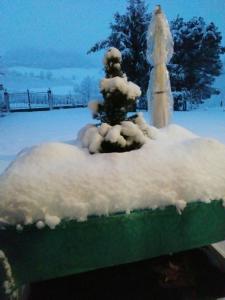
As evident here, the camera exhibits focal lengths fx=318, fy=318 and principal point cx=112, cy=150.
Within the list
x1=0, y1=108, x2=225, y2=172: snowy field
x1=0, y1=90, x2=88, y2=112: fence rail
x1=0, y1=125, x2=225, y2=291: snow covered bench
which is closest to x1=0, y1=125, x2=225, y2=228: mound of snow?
x1=0, y1=125, x2=225, y2=291: snow covered bench

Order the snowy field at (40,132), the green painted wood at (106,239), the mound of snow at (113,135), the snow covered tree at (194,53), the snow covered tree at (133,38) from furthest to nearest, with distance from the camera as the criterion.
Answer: the snow covered tree at (194,53) < the snow covered tree at (133,38) < the snowy field at (40,132) < the mound of snow at (113,135) < the green painted wood at (106,239)

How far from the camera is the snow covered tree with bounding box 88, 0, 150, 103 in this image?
12.3 m

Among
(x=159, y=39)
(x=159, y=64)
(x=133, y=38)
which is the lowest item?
(x=159, y=64)

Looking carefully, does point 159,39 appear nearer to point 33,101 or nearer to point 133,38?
point 133,38

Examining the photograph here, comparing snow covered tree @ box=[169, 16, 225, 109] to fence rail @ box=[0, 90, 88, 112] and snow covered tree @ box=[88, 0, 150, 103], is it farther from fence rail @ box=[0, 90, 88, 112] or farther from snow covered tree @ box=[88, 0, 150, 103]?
fence rail @ box=[0, 90, 88, 112]

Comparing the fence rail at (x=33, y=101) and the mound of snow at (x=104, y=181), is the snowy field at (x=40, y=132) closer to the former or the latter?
the mound of snow at (x=104, y=181)

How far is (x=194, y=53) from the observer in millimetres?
12641

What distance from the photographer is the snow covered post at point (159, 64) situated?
4.16 m

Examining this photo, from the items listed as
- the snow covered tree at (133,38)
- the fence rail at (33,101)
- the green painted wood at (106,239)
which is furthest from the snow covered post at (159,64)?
the fence rail at (33,101)

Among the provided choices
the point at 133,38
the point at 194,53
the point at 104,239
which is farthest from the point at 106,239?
the point at 194,53

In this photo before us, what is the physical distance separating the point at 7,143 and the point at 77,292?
16.1 ft

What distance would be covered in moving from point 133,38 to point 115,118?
36.9 feet

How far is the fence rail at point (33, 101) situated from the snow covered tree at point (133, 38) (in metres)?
3.43

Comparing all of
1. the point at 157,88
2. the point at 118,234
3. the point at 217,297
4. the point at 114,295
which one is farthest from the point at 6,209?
the point at 157,88
